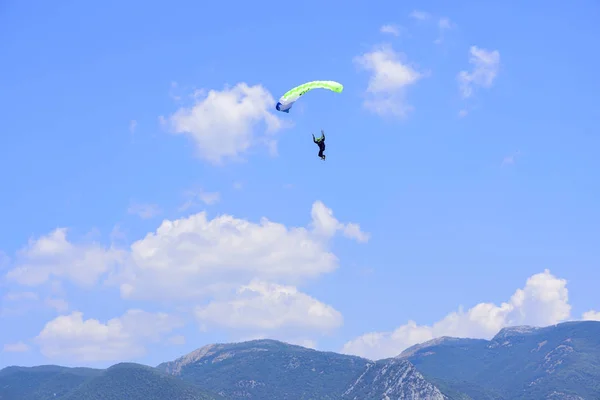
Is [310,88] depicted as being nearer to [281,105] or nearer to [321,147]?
[281,105]

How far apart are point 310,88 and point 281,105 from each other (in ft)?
16.2

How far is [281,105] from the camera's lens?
94938mm

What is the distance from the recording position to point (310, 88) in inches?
3792

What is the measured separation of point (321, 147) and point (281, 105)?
973 cm

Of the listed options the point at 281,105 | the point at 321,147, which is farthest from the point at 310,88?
the point at 321,147

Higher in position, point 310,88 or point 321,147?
point 310,88

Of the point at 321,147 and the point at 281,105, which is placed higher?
the point at 281,105

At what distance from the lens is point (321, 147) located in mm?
89625

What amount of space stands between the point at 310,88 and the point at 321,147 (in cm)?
1107

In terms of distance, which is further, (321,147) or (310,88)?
(310,88)
